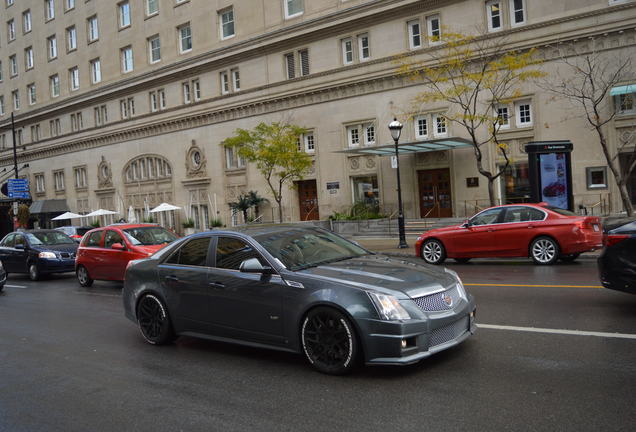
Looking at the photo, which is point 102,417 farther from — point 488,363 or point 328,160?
point 328,160

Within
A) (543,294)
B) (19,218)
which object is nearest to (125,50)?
(19,218)

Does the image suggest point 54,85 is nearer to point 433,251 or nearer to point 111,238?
point 111,238

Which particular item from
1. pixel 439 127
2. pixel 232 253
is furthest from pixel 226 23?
pixel 232 253

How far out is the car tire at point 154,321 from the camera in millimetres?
7284

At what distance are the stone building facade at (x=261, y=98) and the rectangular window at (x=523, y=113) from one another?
0.23ft

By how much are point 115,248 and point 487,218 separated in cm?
964

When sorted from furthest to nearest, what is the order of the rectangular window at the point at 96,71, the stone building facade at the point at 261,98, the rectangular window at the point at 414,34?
the rectangular window at the point at 96,71 < the rectangular window at the point at 414,34 < the stone building facade at the point at 261,98

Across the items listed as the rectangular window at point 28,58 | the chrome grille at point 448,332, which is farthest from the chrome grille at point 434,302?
the rectangular window at point 28,58

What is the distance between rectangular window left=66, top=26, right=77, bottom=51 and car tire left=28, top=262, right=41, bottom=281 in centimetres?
3816

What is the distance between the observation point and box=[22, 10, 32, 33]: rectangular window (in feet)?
179

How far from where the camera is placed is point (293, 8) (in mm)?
33312

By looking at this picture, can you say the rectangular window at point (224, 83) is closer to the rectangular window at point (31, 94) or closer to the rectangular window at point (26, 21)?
the rectangular window at point (31, 94)

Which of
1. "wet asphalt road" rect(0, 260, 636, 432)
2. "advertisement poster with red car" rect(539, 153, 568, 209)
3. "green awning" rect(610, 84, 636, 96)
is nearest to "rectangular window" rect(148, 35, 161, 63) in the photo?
"green awning" rect(610, 84, 636, 96)

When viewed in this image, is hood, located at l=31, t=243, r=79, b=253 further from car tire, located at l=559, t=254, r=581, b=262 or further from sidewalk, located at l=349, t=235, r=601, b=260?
car tire, located at l=559, t=254, r=581, b=262
